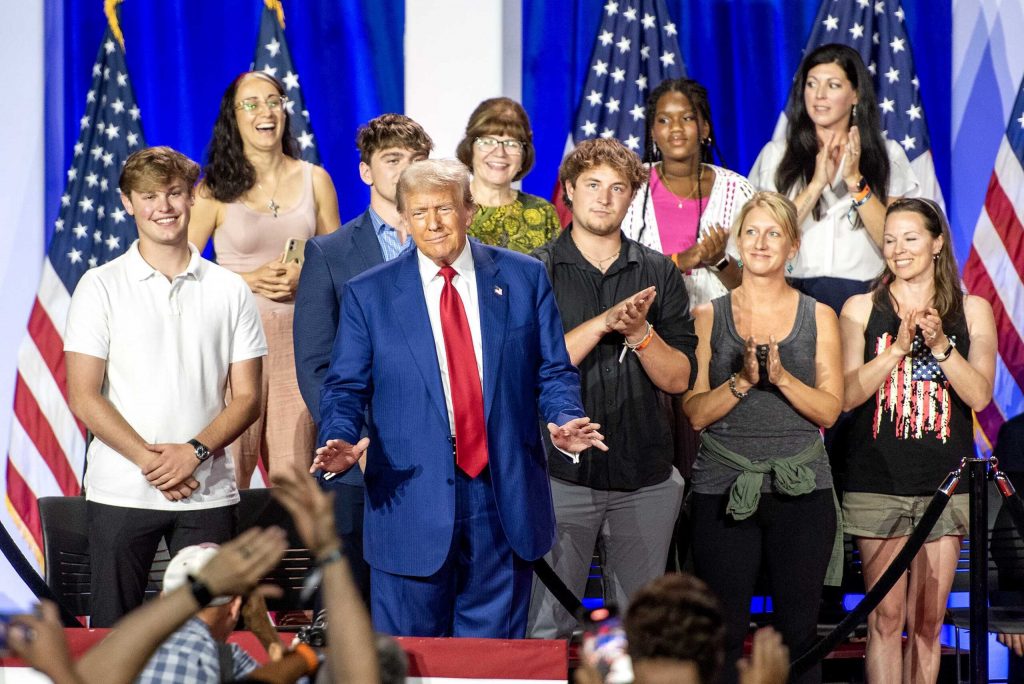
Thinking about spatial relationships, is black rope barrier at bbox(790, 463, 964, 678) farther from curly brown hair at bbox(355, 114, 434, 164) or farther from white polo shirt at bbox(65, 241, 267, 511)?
curly brown hair at bbox(355, 114, 434, 164)

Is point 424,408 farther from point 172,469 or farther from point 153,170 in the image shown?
point 153,170

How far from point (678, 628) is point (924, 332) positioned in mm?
2642

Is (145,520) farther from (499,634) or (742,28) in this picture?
(742,28)

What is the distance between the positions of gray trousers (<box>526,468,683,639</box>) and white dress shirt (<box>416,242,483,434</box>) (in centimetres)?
89

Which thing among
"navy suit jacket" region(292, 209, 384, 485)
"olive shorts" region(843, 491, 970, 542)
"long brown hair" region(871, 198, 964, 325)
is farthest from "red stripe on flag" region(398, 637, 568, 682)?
"long brown hair" region(871, 198, 964, 325)

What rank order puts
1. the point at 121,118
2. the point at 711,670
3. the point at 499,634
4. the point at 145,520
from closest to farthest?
the point at 711,670, the point at 499,634, the point at 145,520, the point at 121,118

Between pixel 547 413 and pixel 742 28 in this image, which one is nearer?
pixel 547 413

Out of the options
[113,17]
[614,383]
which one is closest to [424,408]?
[614,383]

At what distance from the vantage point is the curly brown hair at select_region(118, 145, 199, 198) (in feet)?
13.4

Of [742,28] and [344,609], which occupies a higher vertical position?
[742,28]

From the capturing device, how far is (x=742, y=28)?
6.45m

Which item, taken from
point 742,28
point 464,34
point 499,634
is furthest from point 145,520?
point 742,28

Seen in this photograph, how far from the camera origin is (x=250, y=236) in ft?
16.8

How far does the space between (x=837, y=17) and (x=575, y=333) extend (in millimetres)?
2977
